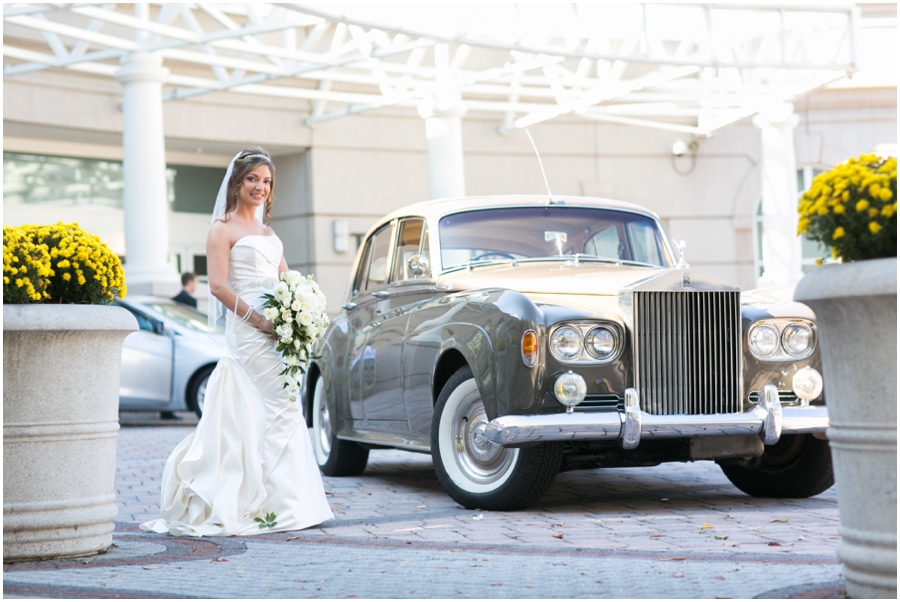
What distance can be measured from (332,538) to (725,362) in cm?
236

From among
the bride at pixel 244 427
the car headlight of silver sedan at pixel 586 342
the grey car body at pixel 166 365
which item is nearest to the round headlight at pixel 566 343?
the car headlight of silver sedan at pixel 586 342

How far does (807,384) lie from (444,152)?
493 inches

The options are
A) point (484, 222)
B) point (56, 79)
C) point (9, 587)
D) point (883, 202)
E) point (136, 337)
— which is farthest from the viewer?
point (56, 79)

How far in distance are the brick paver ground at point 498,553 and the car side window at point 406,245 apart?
1.52 meters

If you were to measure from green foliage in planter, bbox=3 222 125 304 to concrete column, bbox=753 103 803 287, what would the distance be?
52.0 feet

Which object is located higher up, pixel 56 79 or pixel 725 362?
pixel 56 79

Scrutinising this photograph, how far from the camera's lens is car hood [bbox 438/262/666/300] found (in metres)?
6.55

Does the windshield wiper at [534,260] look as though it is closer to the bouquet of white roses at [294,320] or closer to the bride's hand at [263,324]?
the bouquet of white roses at [294,320]

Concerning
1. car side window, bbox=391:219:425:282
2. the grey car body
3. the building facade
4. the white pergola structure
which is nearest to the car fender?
car side window, bbox=391:219:425:282

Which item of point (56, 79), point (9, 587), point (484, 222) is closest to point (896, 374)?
point (9, 587)

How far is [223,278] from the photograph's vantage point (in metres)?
6.04

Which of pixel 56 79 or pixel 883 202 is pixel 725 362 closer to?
pixel 883 202

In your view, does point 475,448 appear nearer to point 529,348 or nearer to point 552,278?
point 529,348

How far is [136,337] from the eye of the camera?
13.2 meters
